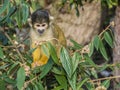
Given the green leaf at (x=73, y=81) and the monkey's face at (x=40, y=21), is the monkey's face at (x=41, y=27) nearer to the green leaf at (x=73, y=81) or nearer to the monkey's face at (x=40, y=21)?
the monkey's face at (x=40, y=21)

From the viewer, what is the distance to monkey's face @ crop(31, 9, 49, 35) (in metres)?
4.09

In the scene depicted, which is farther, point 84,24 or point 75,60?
point 84,24

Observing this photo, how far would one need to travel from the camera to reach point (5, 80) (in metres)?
3.04

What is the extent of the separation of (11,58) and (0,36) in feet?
2.02

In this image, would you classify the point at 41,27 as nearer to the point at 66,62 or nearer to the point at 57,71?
the point at 57,71

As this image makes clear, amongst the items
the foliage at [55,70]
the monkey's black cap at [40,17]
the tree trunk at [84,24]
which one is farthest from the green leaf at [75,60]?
the tree trunk at [84,24]

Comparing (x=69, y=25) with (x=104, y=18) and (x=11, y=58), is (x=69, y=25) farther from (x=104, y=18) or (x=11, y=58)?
(x=11, y=58)

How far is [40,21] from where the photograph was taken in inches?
161

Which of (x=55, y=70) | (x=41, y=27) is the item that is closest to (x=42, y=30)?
(x=41, y=27)

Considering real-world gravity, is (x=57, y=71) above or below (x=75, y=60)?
below

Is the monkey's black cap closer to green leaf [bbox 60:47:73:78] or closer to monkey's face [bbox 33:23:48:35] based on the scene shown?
monkey's face [bbox 33:23:48:35]

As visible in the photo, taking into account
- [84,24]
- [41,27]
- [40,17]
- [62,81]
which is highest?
[40,17]

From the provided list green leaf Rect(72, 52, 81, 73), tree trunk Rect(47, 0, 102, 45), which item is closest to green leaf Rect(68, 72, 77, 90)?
green leaf Rect(72, 52, 81, 73)

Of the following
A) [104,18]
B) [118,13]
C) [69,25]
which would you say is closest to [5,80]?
[118,13]
